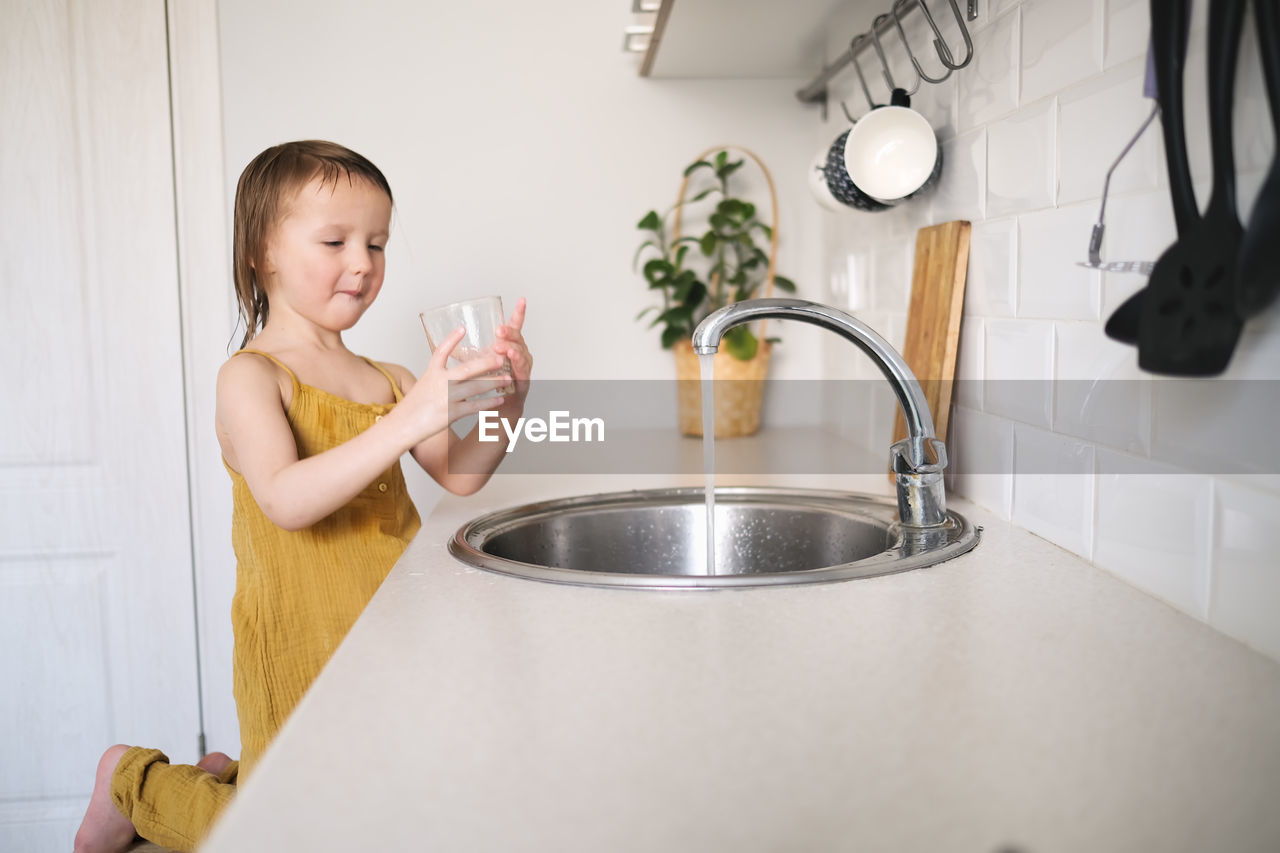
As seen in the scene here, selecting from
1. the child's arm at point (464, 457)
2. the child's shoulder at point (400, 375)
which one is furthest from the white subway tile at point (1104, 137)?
the child's shoulder at point (400, 375)

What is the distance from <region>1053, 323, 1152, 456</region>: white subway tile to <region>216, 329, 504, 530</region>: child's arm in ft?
1.72

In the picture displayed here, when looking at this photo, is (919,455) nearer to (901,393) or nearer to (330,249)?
(901,393)

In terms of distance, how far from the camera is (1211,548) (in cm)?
68

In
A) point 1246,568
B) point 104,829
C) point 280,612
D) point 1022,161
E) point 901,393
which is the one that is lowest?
point 104,829

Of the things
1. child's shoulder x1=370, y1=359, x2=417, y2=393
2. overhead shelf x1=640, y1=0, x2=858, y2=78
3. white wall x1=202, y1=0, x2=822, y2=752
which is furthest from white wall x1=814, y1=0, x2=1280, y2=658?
child's shoulder x1=370, y1=359, x2=417, y2=393

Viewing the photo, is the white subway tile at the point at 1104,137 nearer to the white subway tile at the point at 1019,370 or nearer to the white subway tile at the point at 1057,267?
the white subway tile at the point at 1057,267

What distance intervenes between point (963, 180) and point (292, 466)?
2.59 feet

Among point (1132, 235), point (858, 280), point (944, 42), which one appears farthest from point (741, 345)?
point (1132, 235)

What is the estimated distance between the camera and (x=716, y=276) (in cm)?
179

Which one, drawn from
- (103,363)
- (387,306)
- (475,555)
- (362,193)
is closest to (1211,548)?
(475,555)

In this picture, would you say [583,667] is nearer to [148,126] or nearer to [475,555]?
[475,555]

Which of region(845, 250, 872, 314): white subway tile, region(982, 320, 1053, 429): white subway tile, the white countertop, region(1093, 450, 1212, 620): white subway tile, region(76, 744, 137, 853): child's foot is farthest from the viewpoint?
region(845, 250, 872, 314): white subway tile

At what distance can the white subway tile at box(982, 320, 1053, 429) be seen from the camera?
92 cm

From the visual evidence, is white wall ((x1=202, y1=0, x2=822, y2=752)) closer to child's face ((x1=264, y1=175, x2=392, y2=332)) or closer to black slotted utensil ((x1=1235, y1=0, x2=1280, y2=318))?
child's face ((x1=264, y1=175, x2=392, y2=332))
